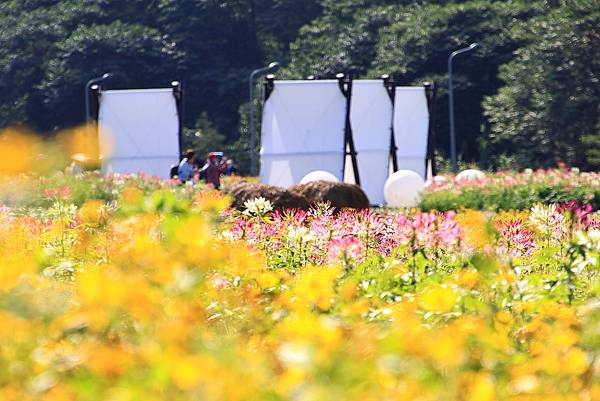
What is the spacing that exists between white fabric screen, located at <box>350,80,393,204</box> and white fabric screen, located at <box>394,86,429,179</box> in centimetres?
155

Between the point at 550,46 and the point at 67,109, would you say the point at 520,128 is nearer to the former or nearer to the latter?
the point at 550,46

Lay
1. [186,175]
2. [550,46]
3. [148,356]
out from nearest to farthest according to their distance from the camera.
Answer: [148,356]
[186,175]
[550,46]

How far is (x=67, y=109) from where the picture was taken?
66.2m

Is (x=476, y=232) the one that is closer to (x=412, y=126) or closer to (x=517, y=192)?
(x=517, y=192)

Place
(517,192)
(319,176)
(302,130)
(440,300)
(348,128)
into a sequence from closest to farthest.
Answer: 1. (440,300)
2. (517,192)
3. (319,176)
4. (302,130)
5. (348,128)

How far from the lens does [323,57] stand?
211 feet

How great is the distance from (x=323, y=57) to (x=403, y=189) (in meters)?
34.3

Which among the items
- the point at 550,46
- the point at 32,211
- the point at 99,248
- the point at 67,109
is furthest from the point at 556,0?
the point at 99,248

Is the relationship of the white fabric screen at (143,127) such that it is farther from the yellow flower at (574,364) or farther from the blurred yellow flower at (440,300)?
the yellow flower at (574,364)

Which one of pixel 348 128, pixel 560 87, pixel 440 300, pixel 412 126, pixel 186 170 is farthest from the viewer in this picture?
pixel 560 87

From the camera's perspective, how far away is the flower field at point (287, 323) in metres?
3.49

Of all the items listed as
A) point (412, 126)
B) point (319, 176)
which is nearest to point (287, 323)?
point (319, 176)

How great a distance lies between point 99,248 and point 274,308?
7.20ft

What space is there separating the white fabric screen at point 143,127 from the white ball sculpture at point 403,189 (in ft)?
17.2
